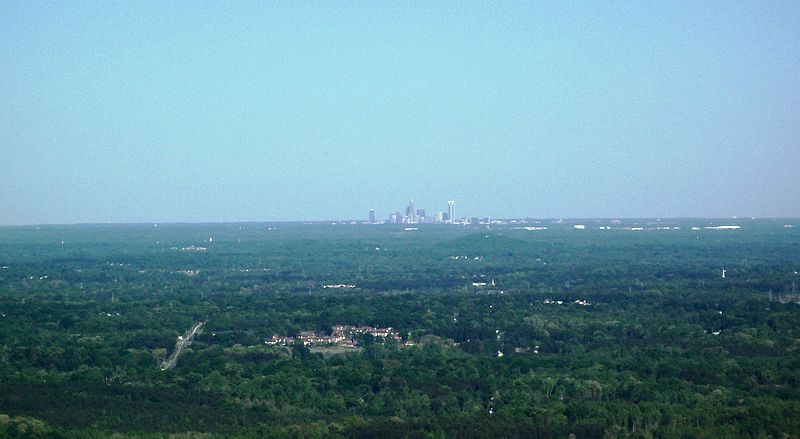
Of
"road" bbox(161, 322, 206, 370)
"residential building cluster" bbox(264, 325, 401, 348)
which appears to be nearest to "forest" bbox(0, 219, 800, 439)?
"road" bbox(161, 322, 206, 370)

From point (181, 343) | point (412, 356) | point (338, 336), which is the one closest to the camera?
point (412, 356)

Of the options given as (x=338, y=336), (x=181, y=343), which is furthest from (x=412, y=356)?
(x=181, y=343)

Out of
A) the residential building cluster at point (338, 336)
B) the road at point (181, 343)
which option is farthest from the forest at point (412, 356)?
the residential building cluster at point (338, 336)

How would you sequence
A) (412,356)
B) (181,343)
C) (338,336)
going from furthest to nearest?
(338,336) < (181,343) < (412,356)

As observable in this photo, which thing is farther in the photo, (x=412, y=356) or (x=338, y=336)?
(x=338, y=336)

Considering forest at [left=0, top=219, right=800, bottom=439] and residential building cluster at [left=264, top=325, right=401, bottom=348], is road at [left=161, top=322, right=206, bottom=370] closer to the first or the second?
forest at [left=0, top=219, right=800, bottom=439]

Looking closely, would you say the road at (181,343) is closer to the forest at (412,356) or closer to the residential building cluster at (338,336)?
the forest at (412,356)

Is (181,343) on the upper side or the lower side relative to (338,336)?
upper

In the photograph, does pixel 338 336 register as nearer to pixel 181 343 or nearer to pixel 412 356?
pixel 181 343
